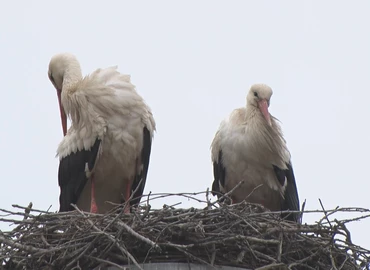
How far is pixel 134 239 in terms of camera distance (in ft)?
21.3

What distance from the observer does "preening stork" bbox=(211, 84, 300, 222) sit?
8.34 metres

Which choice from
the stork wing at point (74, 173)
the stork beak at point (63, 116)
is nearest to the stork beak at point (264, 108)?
the stork wing at point (74, 173)

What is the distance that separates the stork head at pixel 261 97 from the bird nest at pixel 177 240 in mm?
1531

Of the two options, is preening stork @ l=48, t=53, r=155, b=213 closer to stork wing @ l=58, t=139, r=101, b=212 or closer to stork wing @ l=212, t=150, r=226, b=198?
stork wing @ l=58, t=139, r=101, b=212

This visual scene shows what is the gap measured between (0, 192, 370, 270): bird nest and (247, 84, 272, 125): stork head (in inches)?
60.3

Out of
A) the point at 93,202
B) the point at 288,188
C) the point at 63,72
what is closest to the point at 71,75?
the point at 63,72

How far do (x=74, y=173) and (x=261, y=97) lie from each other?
1546 millimetres

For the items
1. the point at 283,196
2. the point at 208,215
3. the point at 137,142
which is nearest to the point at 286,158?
the point at 283,196

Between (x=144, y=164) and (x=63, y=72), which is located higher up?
(x=63, y=72)

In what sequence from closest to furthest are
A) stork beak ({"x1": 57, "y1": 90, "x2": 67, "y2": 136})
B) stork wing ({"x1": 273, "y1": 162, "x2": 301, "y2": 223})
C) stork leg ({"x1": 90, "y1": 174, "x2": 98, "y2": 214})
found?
1. stork leg ({"x1": 90, "y1": 174, "x2": 98, "y2": 214})
2. stork wing ({"x1": 273, "y1": 162, "x2": 301, "y2": 223})
3. stork beak ({"x1": 57, "y1": 90, "x2": 67, "y2": 136})

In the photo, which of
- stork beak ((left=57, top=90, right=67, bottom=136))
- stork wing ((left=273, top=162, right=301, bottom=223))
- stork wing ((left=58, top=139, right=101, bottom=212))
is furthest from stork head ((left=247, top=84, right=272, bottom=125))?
stork beak ((left=57, top=90, right=67, bottom=136))

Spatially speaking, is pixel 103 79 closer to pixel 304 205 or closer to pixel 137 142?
pixel 137 142

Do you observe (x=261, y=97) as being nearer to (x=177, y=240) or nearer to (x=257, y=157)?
(x=257, y=157)

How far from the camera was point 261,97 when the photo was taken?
8.43 meters
